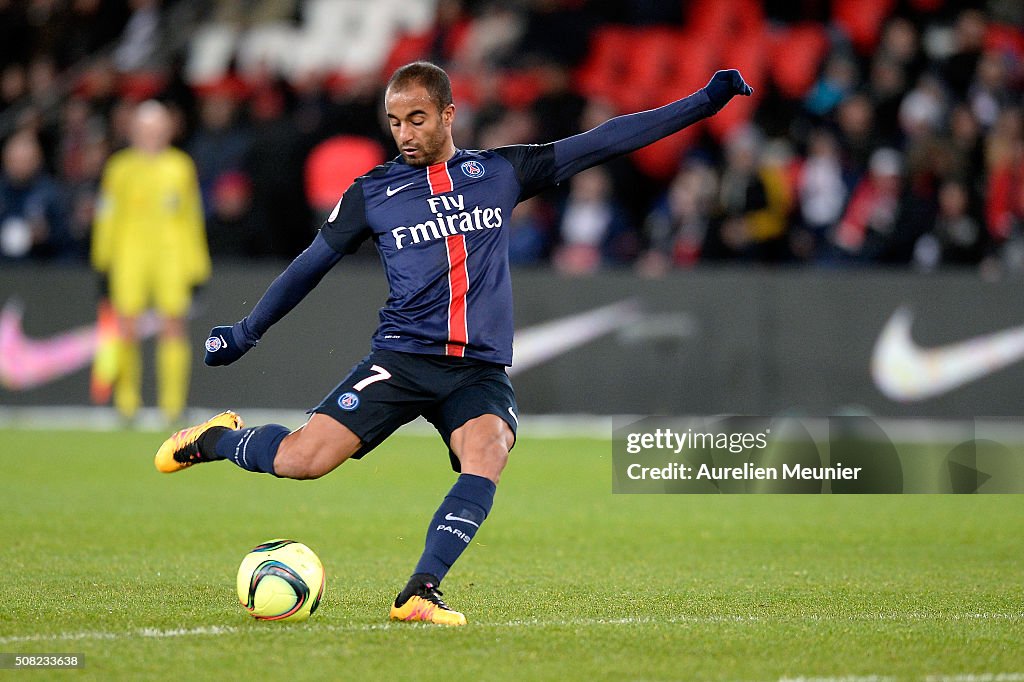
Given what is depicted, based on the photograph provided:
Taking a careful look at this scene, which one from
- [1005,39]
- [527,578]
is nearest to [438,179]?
[527,578]

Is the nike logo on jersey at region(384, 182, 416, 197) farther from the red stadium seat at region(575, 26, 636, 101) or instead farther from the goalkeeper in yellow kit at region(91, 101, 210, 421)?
the red stadium seat at region(575, 26, 636, 101)

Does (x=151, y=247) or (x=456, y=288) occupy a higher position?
(x=151, y=247)

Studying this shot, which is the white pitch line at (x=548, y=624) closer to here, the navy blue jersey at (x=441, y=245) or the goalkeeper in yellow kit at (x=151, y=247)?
the navy blue jersey at (x=441, y=245)

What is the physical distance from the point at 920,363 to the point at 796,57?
14.3ft

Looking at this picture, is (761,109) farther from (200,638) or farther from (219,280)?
(200,638)

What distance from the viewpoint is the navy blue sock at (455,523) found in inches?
222

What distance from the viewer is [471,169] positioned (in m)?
6.07

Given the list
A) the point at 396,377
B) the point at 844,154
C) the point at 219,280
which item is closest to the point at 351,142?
the point at 219,280

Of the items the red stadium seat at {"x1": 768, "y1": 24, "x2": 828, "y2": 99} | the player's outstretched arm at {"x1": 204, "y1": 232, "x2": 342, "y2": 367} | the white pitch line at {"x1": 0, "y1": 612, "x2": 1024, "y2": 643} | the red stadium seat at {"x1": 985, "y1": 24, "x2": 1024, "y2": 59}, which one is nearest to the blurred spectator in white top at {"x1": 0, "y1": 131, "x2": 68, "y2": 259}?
the red stadium seat at {"x1": 768, "y1": 24, "x2": 828, "y2": 99}

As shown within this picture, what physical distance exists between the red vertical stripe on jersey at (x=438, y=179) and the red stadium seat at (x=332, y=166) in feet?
33.6

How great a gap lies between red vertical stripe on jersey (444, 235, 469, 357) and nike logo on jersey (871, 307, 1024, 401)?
915cm

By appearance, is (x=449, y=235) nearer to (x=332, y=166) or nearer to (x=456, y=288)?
(x=456, y=288)

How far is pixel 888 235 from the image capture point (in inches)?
587

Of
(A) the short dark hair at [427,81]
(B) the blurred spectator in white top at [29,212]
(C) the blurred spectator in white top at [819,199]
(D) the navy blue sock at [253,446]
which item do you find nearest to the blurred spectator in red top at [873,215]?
(C) the blurred spectator in white top at [819,199]
